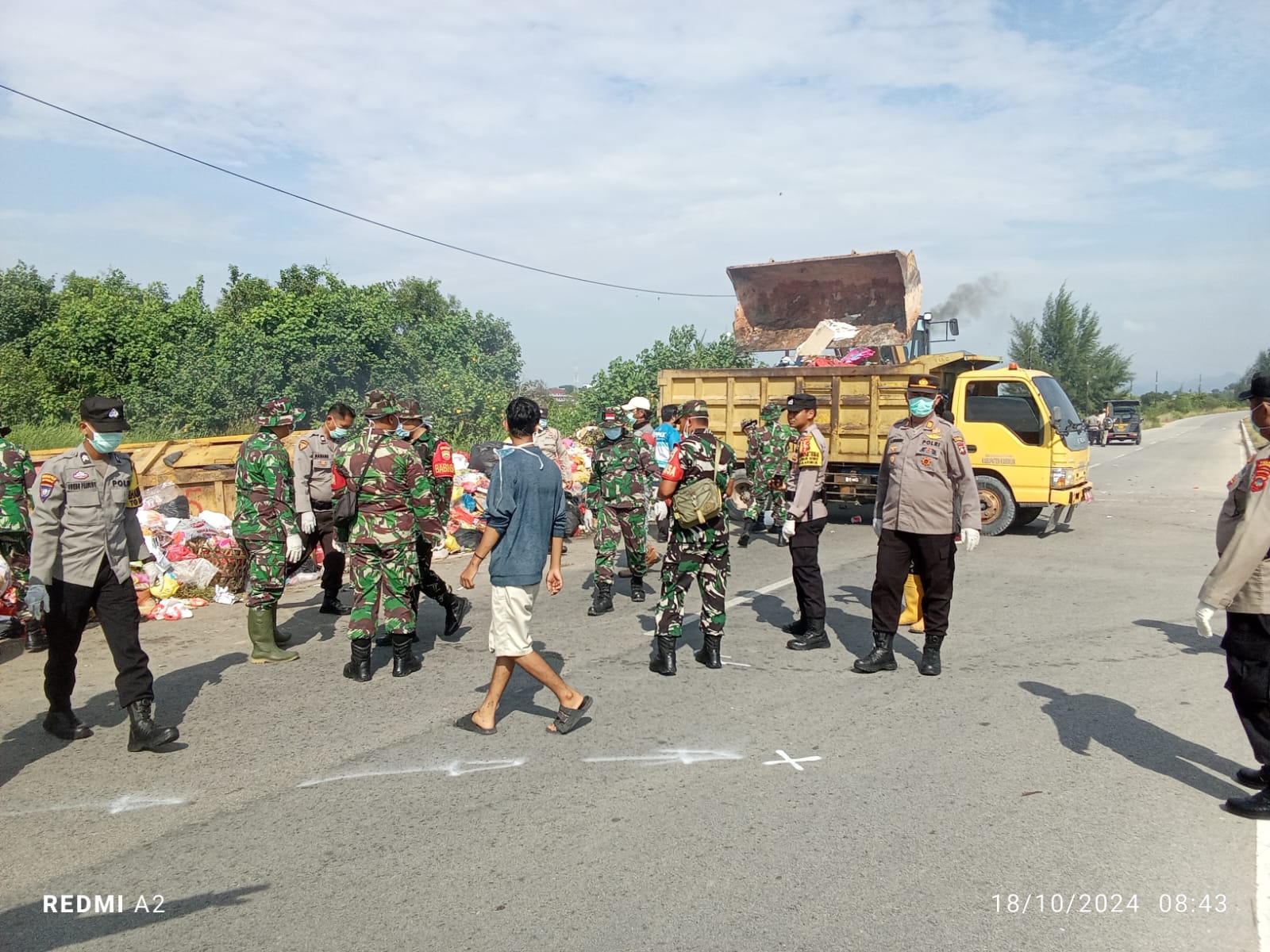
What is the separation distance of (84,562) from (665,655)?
345 cm

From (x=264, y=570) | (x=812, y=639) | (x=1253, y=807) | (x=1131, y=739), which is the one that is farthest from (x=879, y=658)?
(x=264, y=570)

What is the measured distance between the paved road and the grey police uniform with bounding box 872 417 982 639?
55 cm

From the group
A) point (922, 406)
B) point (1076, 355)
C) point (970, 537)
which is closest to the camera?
point (970, 537)

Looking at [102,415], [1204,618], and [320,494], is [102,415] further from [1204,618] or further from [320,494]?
[1204,618]

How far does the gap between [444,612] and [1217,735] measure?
19.2 feet

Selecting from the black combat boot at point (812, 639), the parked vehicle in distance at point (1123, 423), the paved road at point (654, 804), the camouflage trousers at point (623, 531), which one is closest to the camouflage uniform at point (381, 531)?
the paved road at point (654, 804)

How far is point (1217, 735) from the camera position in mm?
4863

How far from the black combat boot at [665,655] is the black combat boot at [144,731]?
2.93 meters

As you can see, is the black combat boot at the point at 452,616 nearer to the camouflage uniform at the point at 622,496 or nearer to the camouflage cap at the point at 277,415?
the camouflage uniform at the point at 622,496

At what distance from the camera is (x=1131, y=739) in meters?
4.81

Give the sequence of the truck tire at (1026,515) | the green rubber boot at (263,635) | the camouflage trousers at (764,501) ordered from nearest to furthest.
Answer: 1. the green rubber boot at (263,635)
2. the camouflage trousers at (764,501)
3. the truck tire at (1026,515)

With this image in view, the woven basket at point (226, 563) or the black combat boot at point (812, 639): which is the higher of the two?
the woven basket at point (226, 563)

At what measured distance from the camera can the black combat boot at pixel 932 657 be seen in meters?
5.99

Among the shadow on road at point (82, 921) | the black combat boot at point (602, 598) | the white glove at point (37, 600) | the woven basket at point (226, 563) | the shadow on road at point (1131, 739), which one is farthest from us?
the woven basket at point (226, 563)
